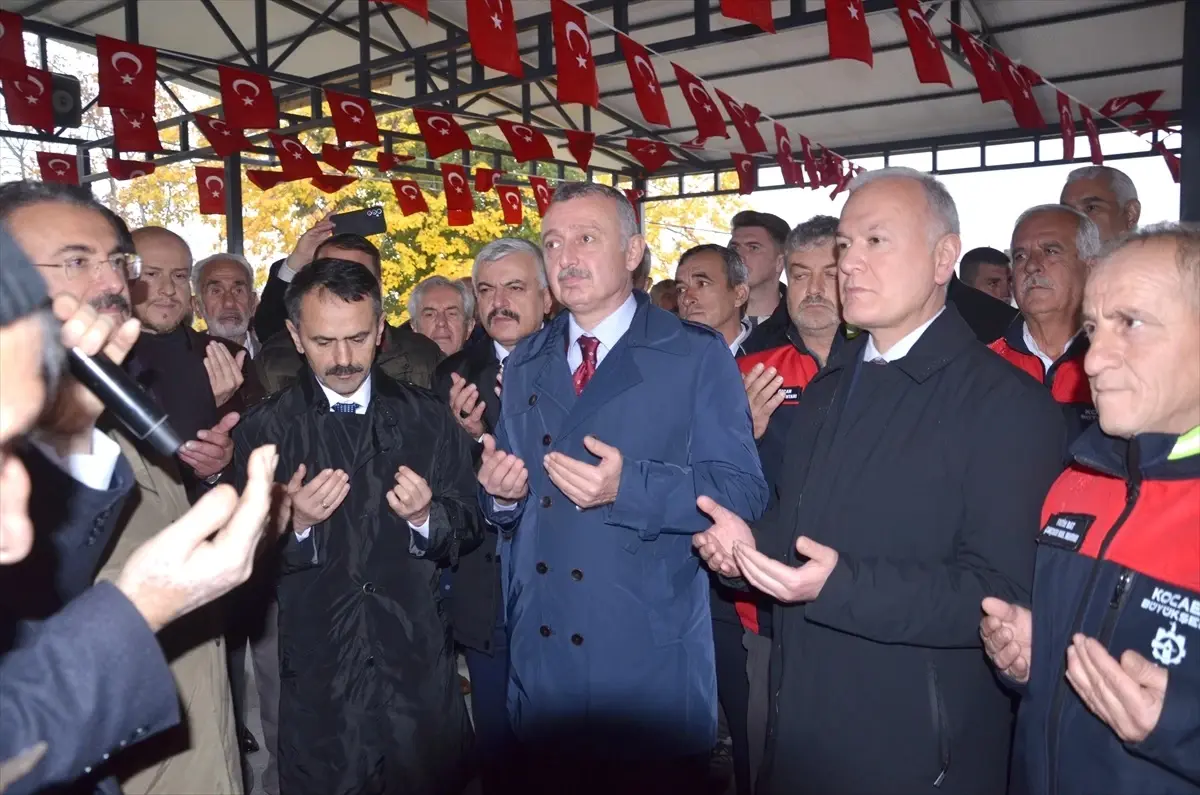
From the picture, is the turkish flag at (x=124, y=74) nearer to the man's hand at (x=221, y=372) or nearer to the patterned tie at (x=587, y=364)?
the man's hand at (x=221, y=372)

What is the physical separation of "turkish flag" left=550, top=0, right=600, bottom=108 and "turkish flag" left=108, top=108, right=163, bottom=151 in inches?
155

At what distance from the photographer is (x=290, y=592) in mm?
2312

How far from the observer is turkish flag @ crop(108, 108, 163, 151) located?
7113mm

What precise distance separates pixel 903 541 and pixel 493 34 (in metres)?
4.02

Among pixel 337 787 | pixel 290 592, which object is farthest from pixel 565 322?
pixel 337 787

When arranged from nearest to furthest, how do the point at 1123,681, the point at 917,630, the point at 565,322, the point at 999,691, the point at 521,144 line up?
the point at 1123,681
the point at 917,630
the point at 999,691
the point at 565,322
the point at 521,144

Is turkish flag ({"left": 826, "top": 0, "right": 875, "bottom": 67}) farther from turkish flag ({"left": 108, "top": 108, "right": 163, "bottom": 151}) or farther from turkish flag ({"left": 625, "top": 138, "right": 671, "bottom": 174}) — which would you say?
turkish flag ({"left": 108, "top": 108, "right": 163, "bottom": 151})

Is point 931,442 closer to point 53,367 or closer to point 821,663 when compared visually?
point 821,663

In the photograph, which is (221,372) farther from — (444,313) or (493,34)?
(493,34)

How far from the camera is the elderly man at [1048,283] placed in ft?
9.86

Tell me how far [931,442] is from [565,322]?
1091mm

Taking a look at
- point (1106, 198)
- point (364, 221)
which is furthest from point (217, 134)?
point (1106, 198)

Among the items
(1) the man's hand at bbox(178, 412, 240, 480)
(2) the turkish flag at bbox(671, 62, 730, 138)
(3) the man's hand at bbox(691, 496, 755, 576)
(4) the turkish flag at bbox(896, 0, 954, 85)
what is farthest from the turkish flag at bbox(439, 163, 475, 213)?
(3) the man's hand at bbox(691, 496, 755, 576)

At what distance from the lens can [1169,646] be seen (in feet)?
4.19
